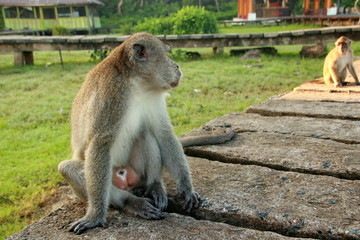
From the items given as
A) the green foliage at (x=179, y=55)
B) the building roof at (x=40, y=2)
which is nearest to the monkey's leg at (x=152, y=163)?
the green foliage at (x=179, y=55)

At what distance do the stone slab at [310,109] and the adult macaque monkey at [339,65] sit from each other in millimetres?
2294

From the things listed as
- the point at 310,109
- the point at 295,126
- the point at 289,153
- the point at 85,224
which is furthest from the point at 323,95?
the point at 85,224

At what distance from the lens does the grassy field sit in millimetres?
3615

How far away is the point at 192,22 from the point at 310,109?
547 inches

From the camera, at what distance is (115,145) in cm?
209

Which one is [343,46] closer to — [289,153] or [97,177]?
[289,153]

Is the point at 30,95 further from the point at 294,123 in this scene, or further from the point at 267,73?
the point at 294,123

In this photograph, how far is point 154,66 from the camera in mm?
2191

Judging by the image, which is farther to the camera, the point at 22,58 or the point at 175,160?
the point at 22,58

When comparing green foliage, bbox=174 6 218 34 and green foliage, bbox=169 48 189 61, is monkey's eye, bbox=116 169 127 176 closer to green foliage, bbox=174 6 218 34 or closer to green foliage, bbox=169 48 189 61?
green foliage, bbox=169 48 189 61

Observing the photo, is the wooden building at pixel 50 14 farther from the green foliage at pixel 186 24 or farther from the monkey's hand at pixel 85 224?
the monkey's hand at pixel 85 224

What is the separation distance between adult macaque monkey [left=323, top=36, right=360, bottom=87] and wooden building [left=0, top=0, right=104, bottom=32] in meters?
26.3

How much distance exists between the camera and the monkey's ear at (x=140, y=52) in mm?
2102

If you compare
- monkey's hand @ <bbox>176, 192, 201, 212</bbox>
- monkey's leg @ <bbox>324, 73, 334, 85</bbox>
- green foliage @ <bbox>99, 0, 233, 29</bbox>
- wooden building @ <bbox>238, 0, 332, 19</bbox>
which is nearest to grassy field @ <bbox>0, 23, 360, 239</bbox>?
monkey's leg @ <bbox>324, 73, 334, 85</bbox>
